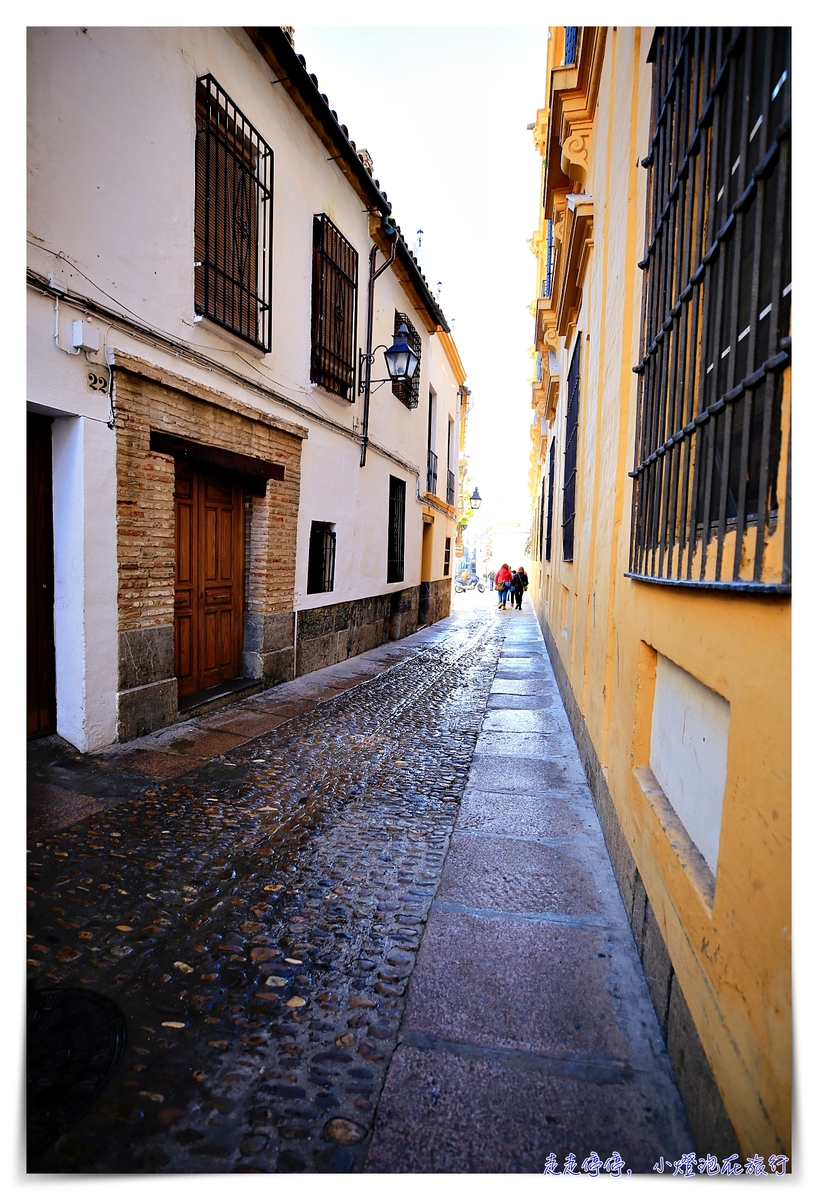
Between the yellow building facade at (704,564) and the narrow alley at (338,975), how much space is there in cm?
26

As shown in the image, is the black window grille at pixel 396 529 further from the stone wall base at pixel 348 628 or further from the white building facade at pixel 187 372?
the white building facade at pixel 187 372

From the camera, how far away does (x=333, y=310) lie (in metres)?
8.11

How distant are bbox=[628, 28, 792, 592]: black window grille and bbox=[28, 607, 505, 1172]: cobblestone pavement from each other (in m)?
1.78

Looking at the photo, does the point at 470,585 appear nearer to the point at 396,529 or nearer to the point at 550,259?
the point at 396,529

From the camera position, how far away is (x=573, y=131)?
5.34 metres

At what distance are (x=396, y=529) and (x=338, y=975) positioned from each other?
9930 millimetres

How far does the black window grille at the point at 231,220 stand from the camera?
211 inches

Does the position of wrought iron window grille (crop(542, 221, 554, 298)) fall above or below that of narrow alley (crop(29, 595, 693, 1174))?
above

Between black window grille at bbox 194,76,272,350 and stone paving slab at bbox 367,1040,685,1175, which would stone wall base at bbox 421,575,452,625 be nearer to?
black window grille at bbox 194,76,272,350

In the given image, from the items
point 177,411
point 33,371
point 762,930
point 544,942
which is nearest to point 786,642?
point 762,930

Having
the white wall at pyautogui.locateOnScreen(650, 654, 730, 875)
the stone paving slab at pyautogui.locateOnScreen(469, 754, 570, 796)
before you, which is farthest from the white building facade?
the white wall at pyautogui.locateOnScreen(650, 654, 730, 875)

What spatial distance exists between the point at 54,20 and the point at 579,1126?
10.7 ft

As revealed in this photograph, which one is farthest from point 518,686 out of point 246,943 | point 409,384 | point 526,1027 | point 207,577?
point 409,384

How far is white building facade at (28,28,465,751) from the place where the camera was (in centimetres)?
418
